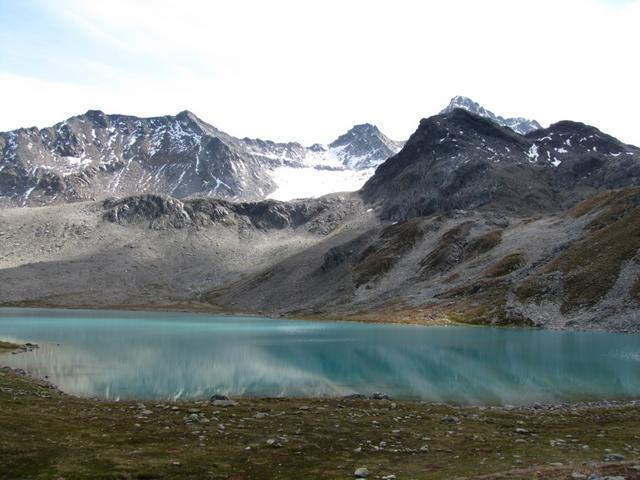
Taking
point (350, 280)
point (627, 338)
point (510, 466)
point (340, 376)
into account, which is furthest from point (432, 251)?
point (510, 466)

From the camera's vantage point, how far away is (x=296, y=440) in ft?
75.8

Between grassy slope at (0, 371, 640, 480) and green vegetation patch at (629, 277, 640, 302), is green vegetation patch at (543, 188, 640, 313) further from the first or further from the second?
grassy slope at (0, 371, 640, 480)

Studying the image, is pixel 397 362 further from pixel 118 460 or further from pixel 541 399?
pixel 118 460

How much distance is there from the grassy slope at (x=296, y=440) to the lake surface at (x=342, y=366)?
9.02m

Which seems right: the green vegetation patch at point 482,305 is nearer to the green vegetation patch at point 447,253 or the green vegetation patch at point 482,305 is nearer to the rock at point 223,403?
the green vegetation patch at point 447,253

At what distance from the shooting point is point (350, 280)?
194 m

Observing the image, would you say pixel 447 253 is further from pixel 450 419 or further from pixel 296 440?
pixel 296 440

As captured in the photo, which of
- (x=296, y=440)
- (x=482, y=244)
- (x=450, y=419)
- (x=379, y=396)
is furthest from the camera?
(x=482, y=244)

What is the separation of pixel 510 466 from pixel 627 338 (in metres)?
81.6

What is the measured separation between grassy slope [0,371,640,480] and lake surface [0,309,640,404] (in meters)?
9.02

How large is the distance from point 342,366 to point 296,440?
35233 millimetres

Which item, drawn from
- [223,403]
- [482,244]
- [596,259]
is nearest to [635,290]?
[596,259]

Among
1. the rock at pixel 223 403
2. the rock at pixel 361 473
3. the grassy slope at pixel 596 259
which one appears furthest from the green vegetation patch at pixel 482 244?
the rock at pixel 361 473

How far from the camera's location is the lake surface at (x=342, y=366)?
42938 mm
